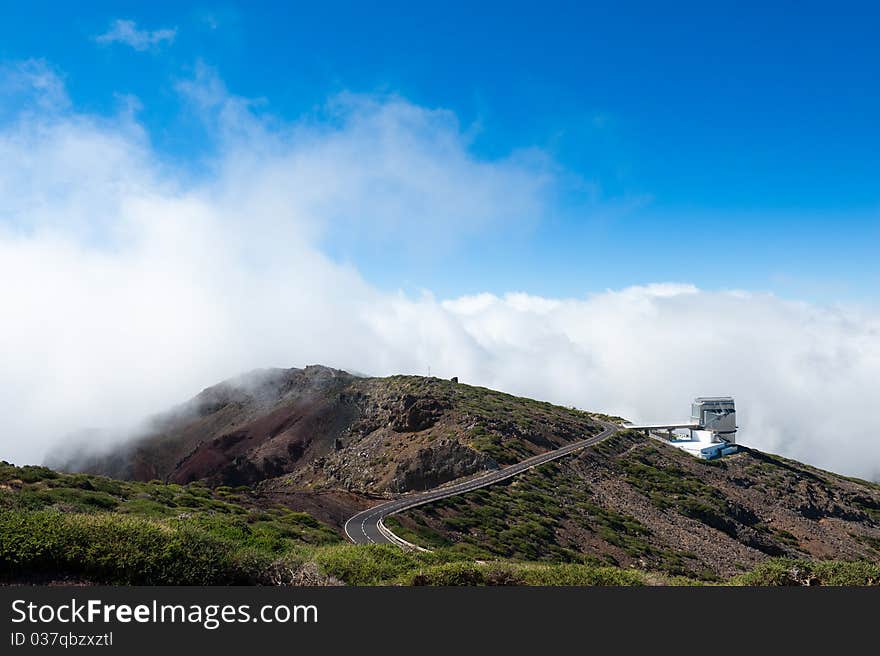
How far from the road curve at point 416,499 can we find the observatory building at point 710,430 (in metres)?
22.8

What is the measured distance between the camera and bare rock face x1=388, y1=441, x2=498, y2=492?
173ft

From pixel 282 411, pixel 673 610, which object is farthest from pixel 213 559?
pixel 282 411

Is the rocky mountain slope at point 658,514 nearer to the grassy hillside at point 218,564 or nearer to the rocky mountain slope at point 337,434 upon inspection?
the rocky mountain slope at point 337,434

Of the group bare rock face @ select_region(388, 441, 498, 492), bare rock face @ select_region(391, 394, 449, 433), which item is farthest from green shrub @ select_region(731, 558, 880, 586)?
bare rock face @ select_region(391, 394, 449, 433)

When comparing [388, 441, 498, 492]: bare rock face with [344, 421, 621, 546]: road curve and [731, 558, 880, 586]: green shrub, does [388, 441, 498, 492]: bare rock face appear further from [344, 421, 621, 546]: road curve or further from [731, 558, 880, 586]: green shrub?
[731, 558, 880, 586]: green shrub

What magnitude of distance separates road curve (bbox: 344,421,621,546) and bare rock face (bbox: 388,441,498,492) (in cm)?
151

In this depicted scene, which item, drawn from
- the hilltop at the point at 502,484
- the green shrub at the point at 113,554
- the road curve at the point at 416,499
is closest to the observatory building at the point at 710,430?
the hilltop at the point at 502,484

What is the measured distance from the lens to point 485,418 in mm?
70312

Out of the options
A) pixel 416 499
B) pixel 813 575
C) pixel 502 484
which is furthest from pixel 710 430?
pixel 813 575

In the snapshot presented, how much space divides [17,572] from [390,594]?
325 inches

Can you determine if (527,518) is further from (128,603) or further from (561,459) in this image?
(128,603)

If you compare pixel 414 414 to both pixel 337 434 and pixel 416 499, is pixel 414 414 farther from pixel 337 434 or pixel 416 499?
pixel 416 499

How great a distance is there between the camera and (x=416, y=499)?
45.5 metres

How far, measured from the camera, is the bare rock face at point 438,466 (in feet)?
173
